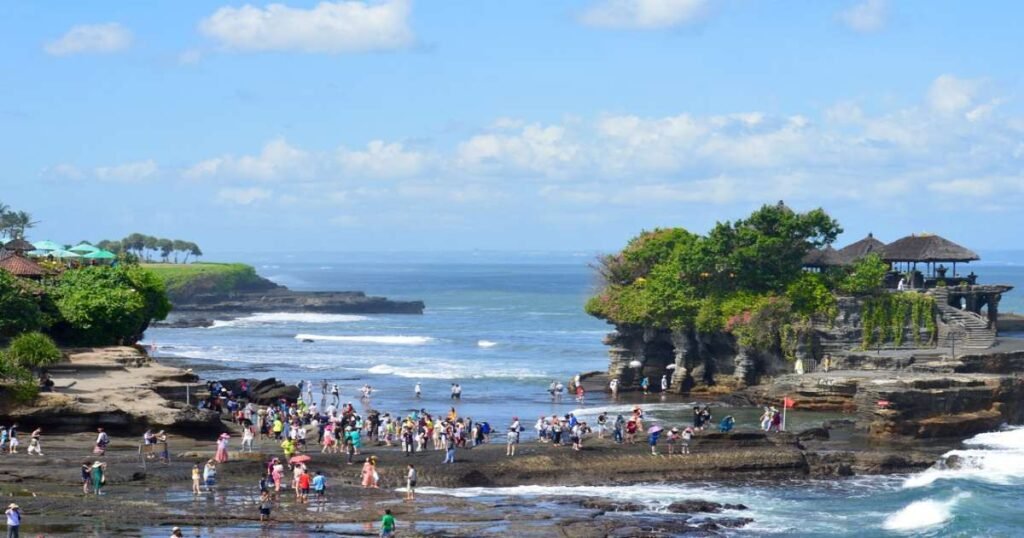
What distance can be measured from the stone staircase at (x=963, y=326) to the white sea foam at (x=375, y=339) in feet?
155

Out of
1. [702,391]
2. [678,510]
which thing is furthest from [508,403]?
[678,510]

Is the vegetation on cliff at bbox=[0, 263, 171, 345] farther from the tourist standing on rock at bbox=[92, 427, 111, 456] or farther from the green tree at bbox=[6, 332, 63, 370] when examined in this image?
the tourist standing on rock at bbox=[92, 427, 111, 456]

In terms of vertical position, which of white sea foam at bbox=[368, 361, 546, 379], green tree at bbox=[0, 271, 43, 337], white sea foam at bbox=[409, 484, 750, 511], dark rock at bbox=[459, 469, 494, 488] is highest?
green tree at bbox=[0, 271, 43, 337]

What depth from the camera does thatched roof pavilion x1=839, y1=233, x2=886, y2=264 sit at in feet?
228

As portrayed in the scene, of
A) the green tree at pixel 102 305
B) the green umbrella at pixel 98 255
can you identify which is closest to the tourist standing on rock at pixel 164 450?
the green tree at pixel 102 305

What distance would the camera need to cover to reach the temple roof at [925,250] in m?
66.7

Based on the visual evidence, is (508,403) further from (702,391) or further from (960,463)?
(960,463)

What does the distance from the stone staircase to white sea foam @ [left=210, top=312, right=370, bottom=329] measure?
72.1 m

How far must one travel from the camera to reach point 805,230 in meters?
67.4

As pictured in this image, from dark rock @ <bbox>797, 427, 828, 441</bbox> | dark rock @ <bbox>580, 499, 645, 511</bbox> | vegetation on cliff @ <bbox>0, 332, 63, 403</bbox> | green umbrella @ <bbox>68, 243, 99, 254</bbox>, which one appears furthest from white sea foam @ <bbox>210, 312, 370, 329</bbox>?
dark rock @ <bbox>580, 499, 645, 511</bbox>

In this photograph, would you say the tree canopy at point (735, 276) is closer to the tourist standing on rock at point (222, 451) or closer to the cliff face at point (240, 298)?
the tourist standing on rock at point (222, 451)

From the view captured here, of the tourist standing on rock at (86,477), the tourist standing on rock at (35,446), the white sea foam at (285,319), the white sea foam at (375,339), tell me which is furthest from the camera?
the white sea foam at (285,319)

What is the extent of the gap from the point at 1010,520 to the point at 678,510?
9.76 m

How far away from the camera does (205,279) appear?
155m
